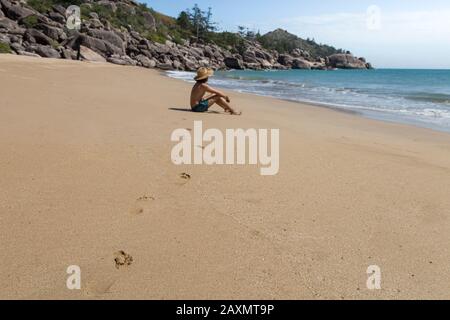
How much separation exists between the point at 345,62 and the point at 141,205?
11168 centimetres

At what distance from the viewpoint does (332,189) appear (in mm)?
3408

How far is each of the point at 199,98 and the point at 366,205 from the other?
5.00 metres

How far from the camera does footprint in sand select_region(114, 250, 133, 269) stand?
7.07 ft

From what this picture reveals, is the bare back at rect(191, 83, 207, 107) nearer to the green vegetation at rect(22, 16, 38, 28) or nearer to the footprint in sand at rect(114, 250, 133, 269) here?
the footprint in sand at rect(114, 250, 133, 269)

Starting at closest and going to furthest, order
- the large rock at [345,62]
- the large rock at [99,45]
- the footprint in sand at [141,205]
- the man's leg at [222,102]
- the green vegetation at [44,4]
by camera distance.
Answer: the footprint in sand at [141,205], the man's leg at [222,102], the large rock at [99,45], the green vegetation at [44,4], the large rock at [345,62]

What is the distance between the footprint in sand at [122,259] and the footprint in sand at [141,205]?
521mm

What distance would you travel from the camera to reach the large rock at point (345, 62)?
104m

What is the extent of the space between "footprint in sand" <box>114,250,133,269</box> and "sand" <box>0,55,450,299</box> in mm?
11

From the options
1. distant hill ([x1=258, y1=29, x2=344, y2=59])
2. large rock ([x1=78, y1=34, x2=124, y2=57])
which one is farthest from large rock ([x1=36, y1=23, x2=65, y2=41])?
distant hill ([x1=258, y1=29, x2=344, y2=59])

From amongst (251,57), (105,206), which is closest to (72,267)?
(105,206)

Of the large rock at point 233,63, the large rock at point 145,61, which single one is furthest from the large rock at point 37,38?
the large rock at point 233,63
